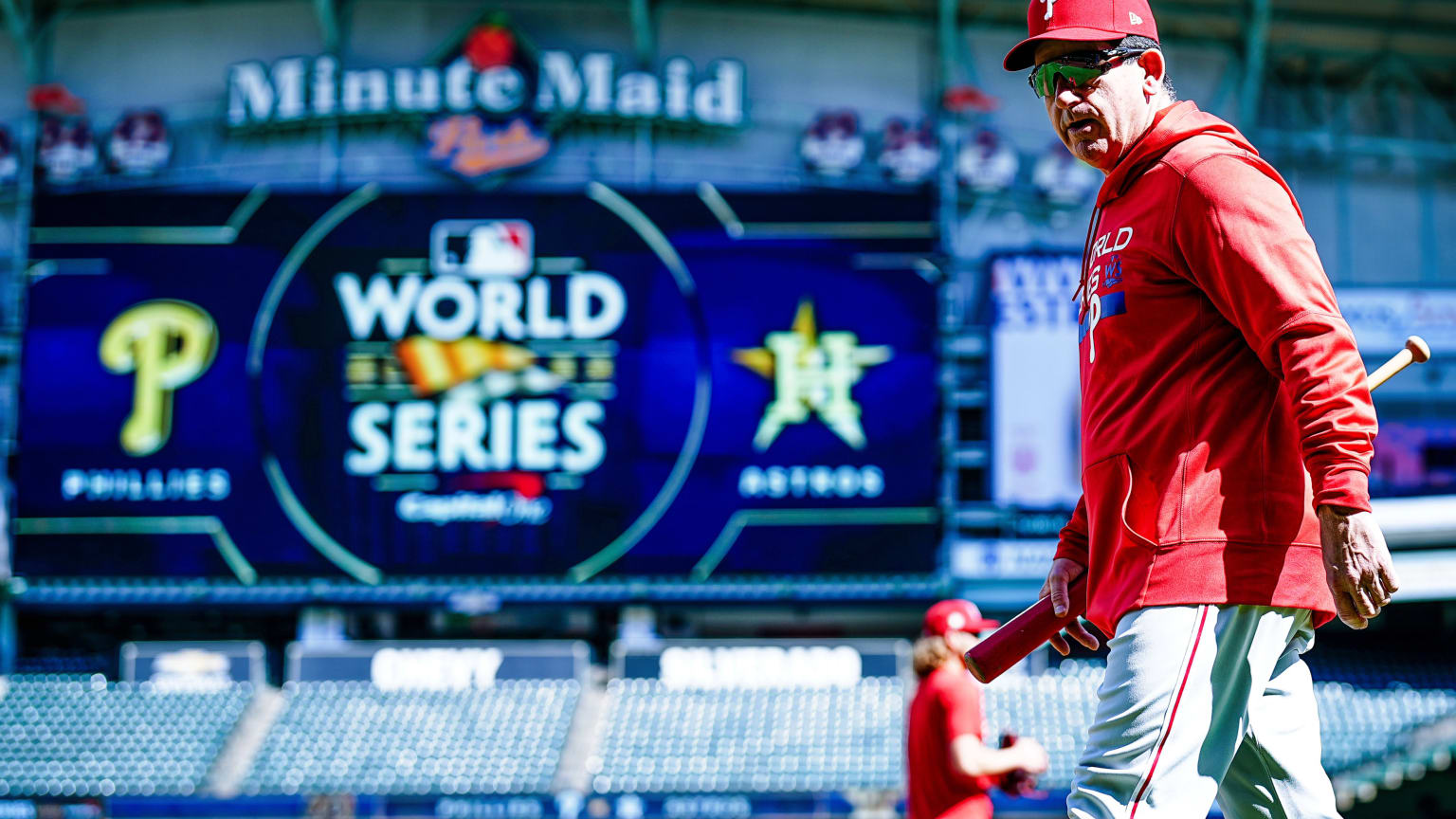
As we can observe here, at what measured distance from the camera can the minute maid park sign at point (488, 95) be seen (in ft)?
53.3

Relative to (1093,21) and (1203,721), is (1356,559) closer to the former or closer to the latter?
(1203,721)

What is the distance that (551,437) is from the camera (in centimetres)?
1509

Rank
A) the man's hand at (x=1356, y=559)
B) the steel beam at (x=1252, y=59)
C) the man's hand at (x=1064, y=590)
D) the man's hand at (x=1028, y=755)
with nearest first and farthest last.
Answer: the man's hand at (x=1356, y=559), the man's hand at (x=1064, y=590), the man's hand at (x=1028, y=755), the steel beam at (x=1252, y=59)

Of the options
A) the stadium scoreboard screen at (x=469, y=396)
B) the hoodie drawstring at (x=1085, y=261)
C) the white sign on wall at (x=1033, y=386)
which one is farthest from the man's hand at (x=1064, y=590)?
the white sign on wall at (x=1033, y=386)

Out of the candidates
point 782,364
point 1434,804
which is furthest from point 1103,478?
point 1434,804

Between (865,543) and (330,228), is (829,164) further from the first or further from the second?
(330,228)

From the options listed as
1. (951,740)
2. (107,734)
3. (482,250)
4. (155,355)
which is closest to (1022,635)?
(951,740)

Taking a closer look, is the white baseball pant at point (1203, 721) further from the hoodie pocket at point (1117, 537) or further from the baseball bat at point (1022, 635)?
the baseball bat at point (1022, 635)

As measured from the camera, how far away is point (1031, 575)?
15.4 m

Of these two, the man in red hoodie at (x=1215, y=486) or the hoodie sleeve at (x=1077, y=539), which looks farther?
the hoodie sleeve at (x=1077, y=539)

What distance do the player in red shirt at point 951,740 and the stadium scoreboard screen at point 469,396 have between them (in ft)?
36.4

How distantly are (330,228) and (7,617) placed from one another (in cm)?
573

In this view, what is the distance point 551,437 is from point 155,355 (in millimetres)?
4235

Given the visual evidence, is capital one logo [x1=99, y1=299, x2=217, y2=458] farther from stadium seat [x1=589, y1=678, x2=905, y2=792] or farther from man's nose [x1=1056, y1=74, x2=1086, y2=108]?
man's nose [x1=1056, y1=74, x2=1086, y2=108]
